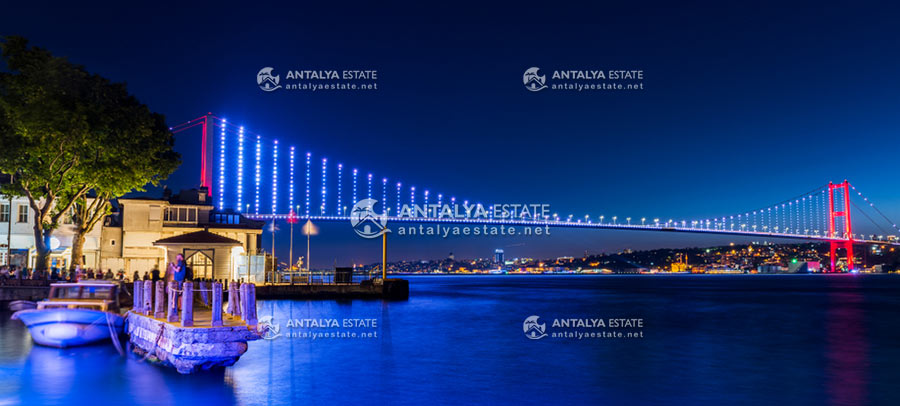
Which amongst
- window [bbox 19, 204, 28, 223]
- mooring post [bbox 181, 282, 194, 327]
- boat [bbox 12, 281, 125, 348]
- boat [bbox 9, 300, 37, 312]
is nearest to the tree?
boat [bbox 9, 300, 37, 312]

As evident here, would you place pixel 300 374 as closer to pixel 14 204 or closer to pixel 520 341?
pixel 520 341

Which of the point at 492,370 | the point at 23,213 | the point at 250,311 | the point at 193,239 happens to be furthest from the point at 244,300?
the point at 23,213

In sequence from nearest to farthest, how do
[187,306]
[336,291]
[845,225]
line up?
[187,306], [336,291], [845,225]

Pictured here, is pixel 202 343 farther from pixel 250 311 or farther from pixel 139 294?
pixel 139 294

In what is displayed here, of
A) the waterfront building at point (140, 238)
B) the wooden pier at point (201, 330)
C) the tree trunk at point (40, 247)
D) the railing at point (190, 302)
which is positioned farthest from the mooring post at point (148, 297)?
the waterfront building at point (140, 238)

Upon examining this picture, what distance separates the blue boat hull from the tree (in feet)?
37.5

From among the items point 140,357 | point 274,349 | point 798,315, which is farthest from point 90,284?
point 798,315

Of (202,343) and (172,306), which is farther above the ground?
(172,306)

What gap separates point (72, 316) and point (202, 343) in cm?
763

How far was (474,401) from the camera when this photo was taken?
15289mm

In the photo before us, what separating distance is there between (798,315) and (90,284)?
3803cm

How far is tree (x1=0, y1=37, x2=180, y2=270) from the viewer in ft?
94.1

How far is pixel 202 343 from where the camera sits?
49.8 ft

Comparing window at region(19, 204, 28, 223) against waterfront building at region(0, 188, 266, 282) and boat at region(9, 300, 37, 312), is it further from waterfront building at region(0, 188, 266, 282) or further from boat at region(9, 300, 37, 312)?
boat at region(9, 300, 37, 312)
